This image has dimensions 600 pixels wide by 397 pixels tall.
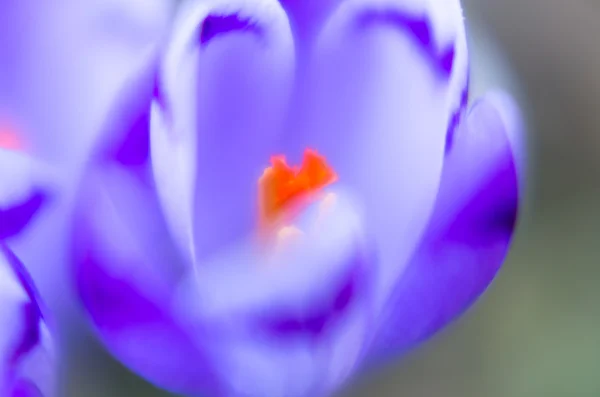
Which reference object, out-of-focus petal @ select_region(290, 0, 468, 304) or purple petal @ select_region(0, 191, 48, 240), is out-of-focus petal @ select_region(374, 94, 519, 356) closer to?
out-of-focus petal @ select_region(290, 0, 468, 304)

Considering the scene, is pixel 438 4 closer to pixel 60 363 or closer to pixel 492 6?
pixel 492 6

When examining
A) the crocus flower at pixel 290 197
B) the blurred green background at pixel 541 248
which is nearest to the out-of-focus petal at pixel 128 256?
the crocus flower at pixel 290 197

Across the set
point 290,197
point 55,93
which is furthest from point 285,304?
point 55,93

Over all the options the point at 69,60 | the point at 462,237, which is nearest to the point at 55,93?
the point at 69,60

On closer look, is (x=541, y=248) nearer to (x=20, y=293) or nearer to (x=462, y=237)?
(x=462, y=237)

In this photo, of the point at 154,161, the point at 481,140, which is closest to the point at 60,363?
the point at 154,161

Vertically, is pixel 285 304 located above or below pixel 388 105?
below
